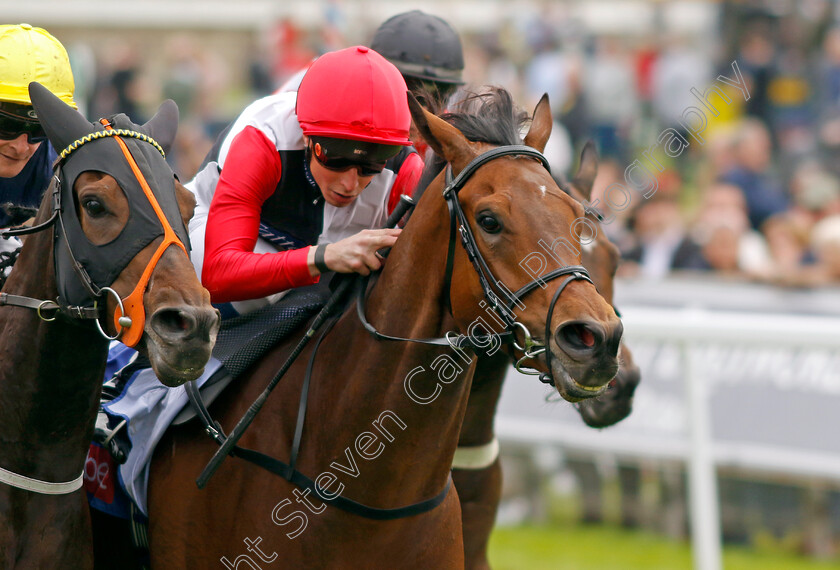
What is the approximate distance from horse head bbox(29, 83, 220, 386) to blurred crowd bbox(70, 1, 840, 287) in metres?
4.34

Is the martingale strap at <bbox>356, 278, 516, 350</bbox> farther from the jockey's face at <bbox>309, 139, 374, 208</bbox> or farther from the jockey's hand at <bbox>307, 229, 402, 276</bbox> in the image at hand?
the jockey's face at <bbox>309, 139, 374, 208</bbox>

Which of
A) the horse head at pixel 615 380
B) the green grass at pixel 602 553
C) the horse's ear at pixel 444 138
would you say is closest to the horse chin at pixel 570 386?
the horse's ear at pixel 444 138

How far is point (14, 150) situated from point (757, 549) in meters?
4.91

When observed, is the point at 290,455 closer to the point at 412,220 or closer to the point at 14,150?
the point at 412,220

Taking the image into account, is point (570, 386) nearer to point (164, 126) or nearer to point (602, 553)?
point (164, 126)

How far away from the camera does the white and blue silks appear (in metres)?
3.34

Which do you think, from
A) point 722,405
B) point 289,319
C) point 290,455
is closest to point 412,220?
point 289,319

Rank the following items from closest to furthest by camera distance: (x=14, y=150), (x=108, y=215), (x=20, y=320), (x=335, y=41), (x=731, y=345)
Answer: (x=108, y=215), (x=20, y=320), (x=14, y=150), (x=731, y=345), (x=335, y=41)

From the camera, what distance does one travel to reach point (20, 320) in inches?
118

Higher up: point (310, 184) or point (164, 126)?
point (164, 126)

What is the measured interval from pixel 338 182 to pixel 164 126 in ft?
1.79

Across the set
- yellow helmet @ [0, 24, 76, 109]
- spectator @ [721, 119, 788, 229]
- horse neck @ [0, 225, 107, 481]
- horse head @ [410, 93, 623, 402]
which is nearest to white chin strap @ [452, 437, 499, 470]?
horse head @ [410, 93, 623, 402]

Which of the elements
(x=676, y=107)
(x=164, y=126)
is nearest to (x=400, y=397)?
(x=164, y=126)

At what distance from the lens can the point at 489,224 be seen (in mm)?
2766
